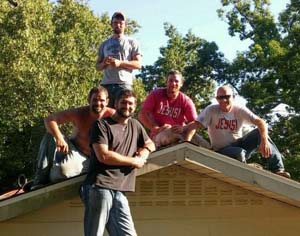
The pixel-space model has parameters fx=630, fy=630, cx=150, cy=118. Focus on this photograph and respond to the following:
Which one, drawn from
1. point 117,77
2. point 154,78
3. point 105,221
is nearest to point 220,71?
point 154,78

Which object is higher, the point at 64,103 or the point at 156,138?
the point at 64,103

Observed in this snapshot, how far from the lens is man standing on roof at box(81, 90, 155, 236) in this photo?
16.0 feet

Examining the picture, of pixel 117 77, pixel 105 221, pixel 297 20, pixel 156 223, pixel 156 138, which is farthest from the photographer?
pixel 297 20

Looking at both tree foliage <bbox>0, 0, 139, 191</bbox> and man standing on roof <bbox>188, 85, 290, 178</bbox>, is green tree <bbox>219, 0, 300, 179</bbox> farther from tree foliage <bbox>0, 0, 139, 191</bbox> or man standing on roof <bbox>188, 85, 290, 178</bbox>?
man standing on roof <bbox>188, 85, 290, 178</bbox>

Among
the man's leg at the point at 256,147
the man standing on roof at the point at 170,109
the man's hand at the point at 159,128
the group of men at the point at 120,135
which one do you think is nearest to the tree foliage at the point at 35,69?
the group of men at the point at 120,135

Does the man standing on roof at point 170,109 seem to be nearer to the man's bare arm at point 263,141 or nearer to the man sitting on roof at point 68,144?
the man's bare arm at point 263,141

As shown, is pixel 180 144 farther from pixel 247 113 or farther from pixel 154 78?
pixel 154 78

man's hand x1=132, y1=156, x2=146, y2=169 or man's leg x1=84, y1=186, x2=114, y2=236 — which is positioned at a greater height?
man's hand x1=132, y1=156, x2=146, y2=169

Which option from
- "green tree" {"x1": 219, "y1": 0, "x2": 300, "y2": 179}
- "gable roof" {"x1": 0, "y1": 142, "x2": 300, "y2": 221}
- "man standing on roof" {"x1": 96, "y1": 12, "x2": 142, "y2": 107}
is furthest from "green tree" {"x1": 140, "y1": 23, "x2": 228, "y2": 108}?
"gable roof" {"x1": 0, "y1": 142, "x2": 300, "y2": 221}

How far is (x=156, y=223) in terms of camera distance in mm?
6160

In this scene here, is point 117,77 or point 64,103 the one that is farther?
point 64,103

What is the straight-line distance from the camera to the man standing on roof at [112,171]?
4873 mm

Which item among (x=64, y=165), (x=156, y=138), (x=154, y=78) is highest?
Answer: (x=154, y=78)

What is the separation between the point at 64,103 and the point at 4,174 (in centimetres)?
420
